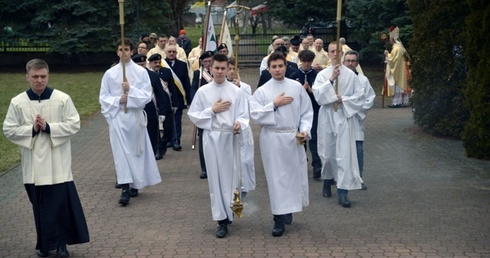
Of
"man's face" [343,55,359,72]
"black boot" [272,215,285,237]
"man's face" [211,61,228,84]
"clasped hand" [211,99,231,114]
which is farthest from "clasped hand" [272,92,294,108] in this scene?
"man's face" [343,55,359,72]

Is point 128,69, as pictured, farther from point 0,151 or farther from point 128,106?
point 0,151

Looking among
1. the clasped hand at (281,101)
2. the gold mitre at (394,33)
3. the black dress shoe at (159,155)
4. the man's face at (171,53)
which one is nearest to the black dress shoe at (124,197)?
the clasped hand at (281,101)

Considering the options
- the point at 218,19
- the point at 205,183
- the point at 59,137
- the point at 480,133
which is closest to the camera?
the point at 59,137

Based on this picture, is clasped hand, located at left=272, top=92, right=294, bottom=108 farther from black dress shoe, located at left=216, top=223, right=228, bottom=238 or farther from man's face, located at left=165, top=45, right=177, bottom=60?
man's face, located at left=165, top=45, right=177, bottom=60

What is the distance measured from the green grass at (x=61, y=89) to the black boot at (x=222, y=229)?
18.6ft

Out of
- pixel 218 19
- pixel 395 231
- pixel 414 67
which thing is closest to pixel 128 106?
pixel 395 231

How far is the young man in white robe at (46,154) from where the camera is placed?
7766 millimetres

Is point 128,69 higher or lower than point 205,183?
higher

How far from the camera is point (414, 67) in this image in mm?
16297

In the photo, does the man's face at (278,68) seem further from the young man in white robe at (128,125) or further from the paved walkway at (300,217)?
the young man in white robe at (128,125)

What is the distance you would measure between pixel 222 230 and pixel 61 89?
19.7 metres

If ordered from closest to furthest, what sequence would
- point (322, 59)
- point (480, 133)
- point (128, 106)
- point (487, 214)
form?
point (487, 214) < point (128, 106) < point (480, 133) < point (322, 59)

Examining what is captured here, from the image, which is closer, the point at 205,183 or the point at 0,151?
the point at 205,183

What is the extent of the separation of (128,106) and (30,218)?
1810 millimetres
